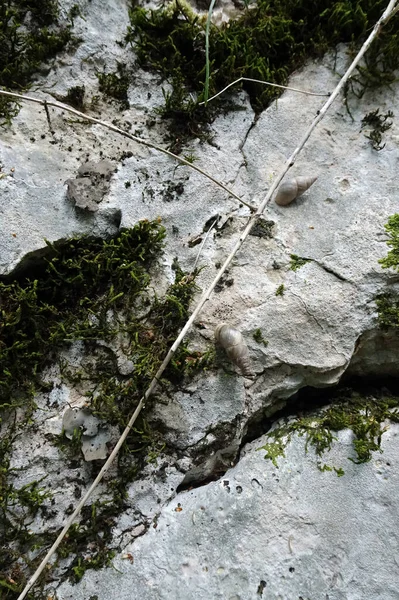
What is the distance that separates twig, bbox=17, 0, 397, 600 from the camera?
1754 mm

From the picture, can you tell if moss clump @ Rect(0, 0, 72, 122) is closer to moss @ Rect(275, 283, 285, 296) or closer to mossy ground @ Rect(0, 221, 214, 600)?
mossy ground @ Rect(0, 221, 214, 600)

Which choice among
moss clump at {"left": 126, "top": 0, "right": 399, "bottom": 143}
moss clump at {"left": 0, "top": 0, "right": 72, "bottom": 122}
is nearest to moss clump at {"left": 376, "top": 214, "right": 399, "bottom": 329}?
moss clump at {"left": 126, "top": 0, "right": 399, "bottom": 143}

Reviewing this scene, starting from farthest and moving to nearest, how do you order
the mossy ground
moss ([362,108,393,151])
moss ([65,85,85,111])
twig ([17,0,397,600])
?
1. moss ([362,108,393,151])
2. moss ([65,85,85,111])
3. the mossy ground
4. twig ([17,0,397,600])

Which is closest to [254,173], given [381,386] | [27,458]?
[381,386]

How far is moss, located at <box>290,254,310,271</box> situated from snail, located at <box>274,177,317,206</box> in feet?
1.04

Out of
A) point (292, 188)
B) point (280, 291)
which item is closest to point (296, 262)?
point (280, 291)

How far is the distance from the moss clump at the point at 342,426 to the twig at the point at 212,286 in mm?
647

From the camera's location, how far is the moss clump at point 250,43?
2.51m

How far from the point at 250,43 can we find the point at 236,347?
6.02 ft

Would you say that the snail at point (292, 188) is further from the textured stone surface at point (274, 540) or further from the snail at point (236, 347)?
the textured stone surface at point (274, 540)

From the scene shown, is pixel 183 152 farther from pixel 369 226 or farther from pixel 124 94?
pixel 369 226

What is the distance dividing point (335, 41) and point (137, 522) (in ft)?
9.49

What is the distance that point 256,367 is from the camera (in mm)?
2100

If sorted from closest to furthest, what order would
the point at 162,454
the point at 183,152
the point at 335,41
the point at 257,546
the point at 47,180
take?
1. the point at 257,546
2. the point at 162,454
3. the point at 47,180
4. the point at 183,152
5. the point at 335,41
